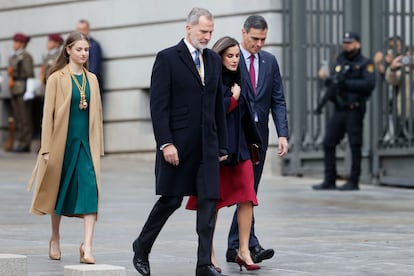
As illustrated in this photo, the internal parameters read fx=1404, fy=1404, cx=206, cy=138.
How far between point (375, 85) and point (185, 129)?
9.65 m

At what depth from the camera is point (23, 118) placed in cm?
2419

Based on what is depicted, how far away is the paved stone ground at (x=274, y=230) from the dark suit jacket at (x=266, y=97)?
3.30ft

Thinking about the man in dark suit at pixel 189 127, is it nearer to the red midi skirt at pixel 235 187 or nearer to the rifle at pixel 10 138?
the red midi skirt at pixel 235 187

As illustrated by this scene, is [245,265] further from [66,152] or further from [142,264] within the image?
[66,152]

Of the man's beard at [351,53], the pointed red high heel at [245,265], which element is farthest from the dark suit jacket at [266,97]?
the man's beard at [351,53]

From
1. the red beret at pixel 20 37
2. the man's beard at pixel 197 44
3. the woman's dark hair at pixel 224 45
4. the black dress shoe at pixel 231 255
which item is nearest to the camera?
the man's beard at pixel 197 44

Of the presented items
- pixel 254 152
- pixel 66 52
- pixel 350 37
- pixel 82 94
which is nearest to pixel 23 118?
pixel 350 37

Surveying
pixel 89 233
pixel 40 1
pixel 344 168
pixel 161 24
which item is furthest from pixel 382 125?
pixel 89 233

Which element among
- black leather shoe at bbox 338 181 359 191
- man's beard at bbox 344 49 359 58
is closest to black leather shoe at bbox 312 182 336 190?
black leather shoe at bbox 338 181 359 191

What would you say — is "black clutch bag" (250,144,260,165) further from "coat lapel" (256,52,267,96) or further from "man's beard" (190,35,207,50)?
"man's beard" (190,35,207,50)

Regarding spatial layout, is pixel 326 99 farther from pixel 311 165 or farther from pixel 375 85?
pixel 311 165

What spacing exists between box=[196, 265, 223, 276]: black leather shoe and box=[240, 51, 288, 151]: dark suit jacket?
1.61 metres

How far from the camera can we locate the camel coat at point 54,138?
1071 centimetres

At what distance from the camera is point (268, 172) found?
2064 cm
